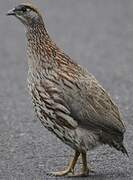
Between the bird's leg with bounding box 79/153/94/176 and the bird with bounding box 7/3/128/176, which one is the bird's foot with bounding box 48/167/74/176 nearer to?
the bird with bounding box 7/3/128/176

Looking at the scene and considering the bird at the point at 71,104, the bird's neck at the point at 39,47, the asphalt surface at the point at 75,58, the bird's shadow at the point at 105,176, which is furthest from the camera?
the asphalt surface at the point at 75,58

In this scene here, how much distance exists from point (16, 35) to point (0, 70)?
13.3 feet

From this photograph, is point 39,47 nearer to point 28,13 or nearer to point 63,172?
point 28,13

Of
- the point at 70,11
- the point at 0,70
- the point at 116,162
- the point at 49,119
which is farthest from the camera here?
the point at 70,11

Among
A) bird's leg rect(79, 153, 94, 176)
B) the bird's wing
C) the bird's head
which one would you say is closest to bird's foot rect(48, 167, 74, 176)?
bird's leg rect(79, 153, 94, 176)

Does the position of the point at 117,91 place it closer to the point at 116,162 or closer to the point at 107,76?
the point at 107,76

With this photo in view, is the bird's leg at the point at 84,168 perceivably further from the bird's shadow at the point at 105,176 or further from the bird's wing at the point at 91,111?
the bird's wing at the point at 91,111

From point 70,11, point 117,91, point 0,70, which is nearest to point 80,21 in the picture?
point 70,11

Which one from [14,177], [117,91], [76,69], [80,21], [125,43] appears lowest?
[14,177]

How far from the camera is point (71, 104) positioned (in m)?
8.84

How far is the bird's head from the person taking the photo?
9180 mm

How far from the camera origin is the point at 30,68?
9133mm

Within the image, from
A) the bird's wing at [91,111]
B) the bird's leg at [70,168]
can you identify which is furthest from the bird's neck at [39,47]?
the bird's leg at [70,168]

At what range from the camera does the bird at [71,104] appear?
876 centimetres
